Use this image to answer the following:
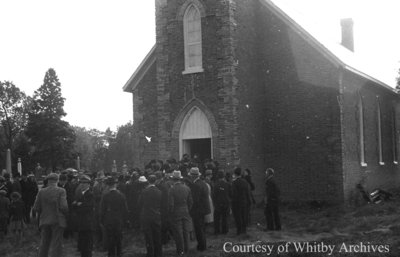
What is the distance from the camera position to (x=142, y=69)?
23609 millimetres

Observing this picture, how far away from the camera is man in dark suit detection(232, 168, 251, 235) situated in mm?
14211

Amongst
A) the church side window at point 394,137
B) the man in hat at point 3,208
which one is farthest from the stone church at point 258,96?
the church side window at point 394,137

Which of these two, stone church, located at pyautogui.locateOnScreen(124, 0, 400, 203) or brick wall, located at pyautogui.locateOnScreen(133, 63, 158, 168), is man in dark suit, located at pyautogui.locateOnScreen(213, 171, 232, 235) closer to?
stone church, located at pyautogui.locateOnScreen(124, 0, 400, 203)

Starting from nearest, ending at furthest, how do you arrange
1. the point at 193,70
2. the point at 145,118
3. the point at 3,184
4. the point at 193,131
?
the point at 3,184 → the point at 193,70 → the point at 193,131 → the point at 145,118

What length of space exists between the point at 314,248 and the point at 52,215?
18.0ft

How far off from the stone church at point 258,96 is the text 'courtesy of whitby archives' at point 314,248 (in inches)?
298

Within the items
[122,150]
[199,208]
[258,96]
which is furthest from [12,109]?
[199,208]

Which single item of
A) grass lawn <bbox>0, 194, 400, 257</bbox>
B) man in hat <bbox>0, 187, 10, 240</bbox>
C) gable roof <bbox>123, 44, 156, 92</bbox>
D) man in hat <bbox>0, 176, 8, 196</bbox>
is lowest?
grass lawn <bbox>0, 194, 400, 257</bbox>

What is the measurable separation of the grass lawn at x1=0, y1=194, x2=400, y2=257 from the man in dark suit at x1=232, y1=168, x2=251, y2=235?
0.32m

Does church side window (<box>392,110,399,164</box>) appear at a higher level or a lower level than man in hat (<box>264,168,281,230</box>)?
higher

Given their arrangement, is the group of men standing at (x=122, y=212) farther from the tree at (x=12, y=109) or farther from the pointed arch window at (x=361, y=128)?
the tree at (x=12, y=109)

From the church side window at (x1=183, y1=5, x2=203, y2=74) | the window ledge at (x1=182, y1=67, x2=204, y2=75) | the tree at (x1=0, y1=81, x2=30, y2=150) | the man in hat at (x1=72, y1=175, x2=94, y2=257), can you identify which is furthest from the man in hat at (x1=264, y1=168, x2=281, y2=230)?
the tree at (x1=0, y1=81, x2=30, y2=150)

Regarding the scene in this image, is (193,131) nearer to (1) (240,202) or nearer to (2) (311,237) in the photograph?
(1) (240,202)

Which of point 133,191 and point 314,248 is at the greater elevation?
point 133,191
